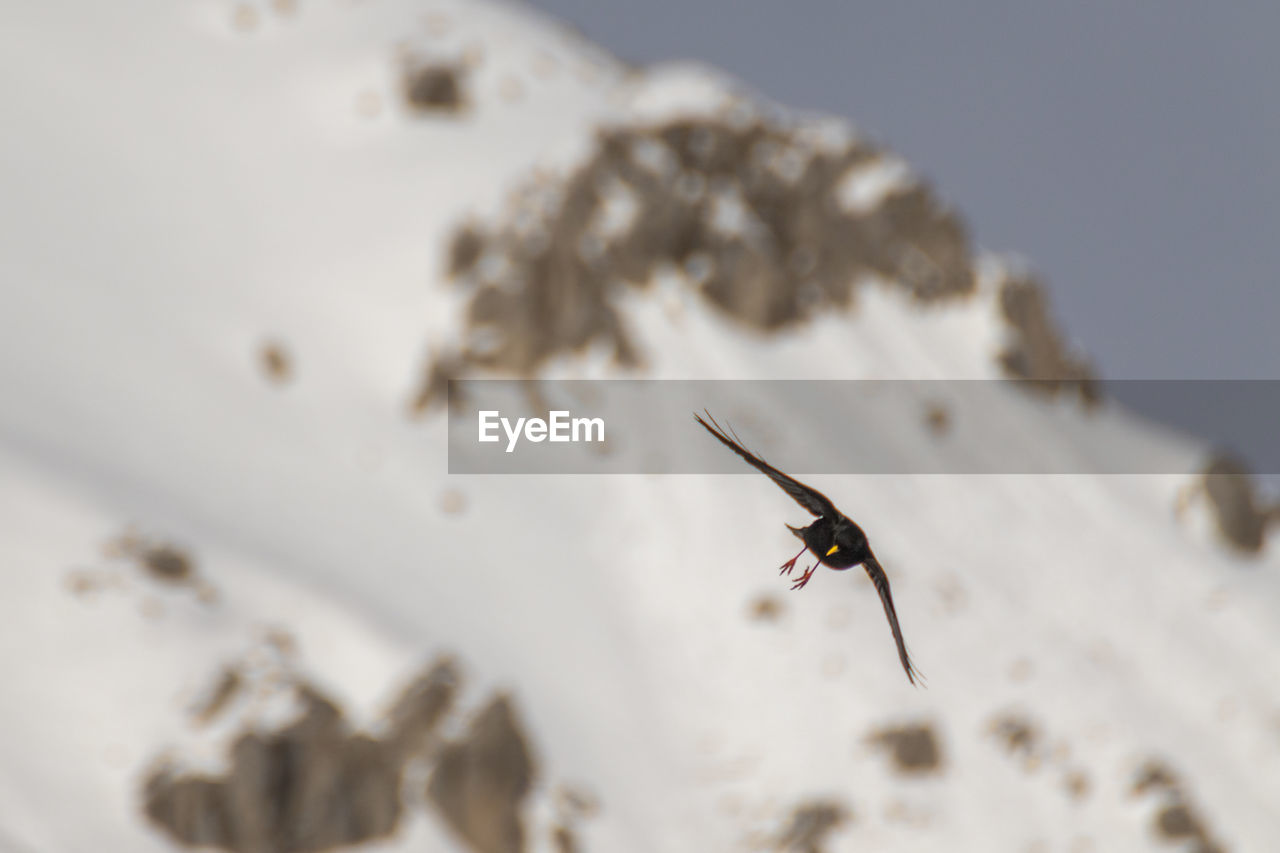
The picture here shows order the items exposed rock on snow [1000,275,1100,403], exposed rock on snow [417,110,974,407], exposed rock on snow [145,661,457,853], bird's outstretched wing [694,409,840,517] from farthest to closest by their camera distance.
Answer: exposed rock on snow [1000,275,1100,403] < exposed rock on snow [417,110,974,407] < exposed rock on snow [145,661,457,853] < bird's outstretched wing [694,409,840,517]

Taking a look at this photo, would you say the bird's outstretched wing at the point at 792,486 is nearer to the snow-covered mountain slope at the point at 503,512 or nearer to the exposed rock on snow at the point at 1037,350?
the snow-covered mountain slope at the point at 503,512

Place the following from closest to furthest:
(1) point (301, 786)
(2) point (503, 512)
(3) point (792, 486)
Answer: (3) point (792, 486), (1) point (301, 786), (2) point (503, 512)

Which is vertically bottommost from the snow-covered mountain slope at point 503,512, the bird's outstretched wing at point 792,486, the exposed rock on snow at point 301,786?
the bird's outstretched wing at point 792,486

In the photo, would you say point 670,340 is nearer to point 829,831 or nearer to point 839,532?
point 829,831

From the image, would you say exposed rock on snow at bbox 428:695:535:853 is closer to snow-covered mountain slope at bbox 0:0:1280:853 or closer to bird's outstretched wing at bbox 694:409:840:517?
snow-covered mountain slope at bbox 0:0:1280:853

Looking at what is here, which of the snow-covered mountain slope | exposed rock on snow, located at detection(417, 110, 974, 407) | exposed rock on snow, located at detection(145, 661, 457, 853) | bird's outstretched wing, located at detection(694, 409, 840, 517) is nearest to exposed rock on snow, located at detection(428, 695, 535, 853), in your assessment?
the snow-covered mountain slope

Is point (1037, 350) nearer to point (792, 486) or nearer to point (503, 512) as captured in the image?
point (503, 512)

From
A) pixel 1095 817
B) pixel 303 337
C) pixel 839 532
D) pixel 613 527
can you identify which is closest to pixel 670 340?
pixel 613 527

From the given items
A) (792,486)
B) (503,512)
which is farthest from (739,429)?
(792,486)

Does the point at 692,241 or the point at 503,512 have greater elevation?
the point at 692,241

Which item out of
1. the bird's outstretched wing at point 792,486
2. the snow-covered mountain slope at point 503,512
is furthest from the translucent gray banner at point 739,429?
the bird's outstretched wing at point 792,486
